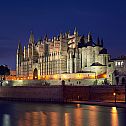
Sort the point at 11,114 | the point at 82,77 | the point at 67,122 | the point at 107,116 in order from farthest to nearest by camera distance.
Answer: the point at 82,77 → the point at 11,114 → the point at 107,116 → the point at 67,122

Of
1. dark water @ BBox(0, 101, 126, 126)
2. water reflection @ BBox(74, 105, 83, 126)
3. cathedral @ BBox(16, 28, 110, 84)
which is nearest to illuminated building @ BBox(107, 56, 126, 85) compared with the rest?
cathedral @ BBox(16, 28, 110, 84)

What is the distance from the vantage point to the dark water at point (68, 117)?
106ft

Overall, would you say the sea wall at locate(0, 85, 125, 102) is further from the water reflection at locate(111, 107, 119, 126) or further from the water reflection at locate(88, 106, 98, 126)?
the water reflection at locate(111, 107, 119, 126)

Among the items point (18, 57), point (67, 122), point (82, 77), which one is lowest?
point (67, 122)

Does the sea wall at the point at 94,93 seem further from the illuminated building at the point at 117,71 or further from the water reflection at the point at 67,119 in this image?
the water reflection at the point at 67,119

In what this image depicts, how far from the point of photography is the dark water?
32.2 m

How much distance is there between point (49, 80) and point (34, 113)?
37.4 m

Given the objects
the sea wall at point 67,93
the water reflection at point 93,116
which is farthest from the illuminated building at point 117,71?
the water reflection at point 93,116

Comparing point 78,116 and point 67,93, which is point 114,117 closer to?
point 78,116

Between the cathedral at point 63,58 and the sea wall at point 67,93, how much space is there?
1239 centimetres

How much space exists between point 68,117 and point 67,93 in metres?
16.3

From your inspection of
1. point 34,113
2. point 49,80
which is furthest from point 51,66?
point 34,113

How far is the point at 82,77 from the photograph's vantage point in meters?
68.5

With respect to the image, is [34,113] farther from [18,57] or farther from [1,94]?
[18,57]
